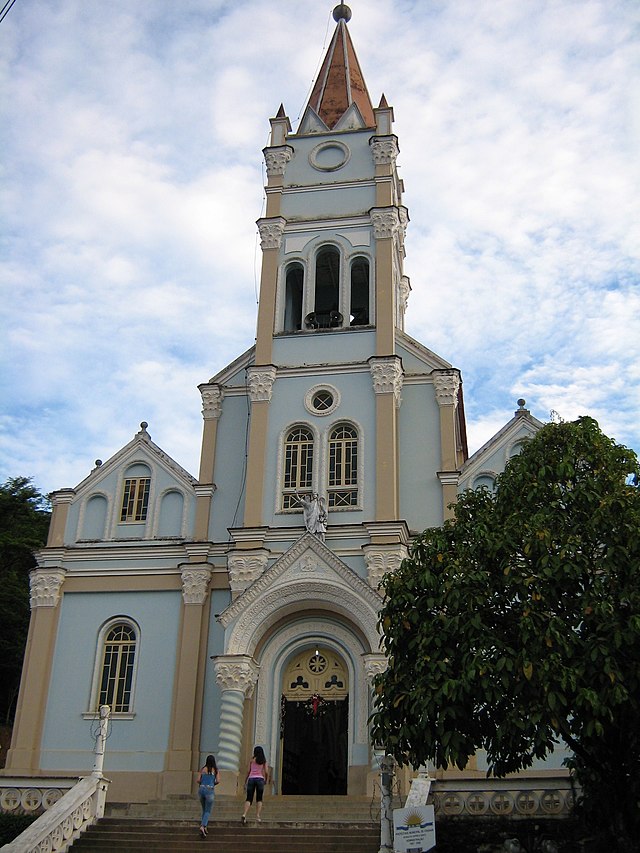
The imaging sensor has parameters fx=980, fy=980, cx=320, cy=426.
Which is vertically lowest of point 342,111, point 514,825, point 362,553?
point 514,825

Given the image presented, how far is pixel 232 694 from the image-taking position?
2320 centimetres

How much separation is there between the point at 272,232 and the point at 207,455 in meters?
7.45

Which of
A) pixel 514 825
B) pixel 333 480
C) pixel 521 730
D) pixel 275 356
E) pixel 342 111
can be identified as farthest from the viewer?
pixel 342 111

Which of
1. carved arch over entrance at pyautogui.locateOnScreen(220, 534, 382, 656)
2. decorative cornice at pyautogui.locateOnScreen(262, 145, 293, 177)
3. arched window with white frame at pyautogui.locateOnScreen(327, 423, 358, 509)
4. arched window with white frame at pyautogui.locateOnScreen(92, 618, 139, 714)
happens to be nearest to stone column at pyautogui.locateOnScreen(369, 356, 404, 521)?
arched window with white frame at pyautogui.locateOnScreen(327, 423, 358, 509)

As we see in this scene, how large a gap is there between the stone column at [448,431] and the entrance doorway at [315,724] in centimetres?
513

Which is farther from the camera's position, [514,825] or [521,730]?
[514,825]

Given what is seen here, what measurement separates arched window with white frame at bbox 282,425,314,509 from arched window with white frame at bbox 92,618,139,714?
5.40 metres

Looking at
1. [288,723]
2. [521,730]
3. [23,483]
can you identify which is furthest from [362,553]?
[23,483]

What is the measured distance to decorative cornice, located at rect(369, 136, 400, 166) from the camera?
1207 inches

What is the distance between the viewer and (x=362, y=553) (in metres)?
25.0

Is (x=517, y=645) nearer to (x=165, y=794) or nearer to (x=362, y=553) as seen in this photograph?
(x=362, y=553)

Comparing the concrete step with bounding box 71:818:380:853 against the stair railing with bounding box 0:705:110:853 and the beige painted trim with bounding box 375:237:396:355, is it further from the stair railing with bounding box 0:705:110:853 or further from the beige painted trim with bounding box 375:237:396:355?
the beige painted trim with bounding box 375:237:396:355

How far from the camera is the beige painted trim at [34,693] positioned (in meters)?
24.8

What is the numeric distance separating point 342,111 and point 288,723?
2012 centimetres
